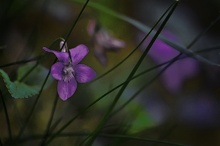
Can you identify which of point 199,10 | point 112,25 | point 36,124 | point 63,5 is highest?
point 199,10

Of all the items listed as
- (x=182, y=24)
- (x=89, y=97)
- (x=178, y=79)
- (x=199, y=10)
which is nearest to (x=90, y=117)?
(x=89, y=97)

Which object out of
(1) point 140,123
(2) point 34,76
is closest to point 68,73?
(2) point 34,76

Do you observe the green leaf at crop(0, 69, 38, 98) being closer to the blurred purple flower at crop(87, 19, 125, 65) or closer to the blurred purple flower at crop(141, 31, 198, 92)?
the blurred purple flower at crop(87, 19, 125, 65)

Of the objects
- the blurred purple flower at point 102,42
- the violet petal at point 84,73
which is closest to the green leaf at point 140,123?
the blurred purple flower at point 102,42

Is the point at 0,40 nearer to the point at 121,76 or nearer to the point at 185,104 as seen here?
the point at 121,76

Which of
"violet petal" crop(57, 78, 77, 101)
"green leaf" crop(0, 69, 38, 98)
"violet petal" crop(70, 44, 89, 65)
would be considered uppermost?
"violet petal" crop(70, 44, 89, 65)

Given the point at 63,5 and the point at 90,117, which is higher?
the point at 63,5

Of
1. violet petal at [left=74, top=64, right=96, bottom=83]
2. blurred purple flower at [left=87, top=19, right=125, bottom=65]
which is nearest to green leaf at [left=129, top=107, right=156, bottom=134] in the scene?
blurred purple flower at [left=87, top=19, right=125, bottom=65]

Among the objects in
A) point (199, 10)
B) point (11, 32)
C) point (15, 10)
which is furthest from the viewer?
point (199, 10)

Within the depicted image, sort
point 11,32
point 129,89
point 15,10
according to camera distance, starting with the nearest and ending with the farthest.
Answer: point 15,10
point 129,89
point 11,32

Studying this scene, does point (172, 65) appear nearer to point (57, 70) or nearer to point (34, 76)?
point (34, 76)
